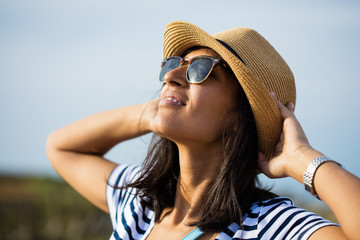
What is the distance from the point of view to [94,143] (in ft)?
11.7

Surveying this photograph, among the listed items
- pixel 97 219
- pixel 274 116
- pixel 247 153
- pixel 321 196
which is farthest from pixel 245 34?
pixel 97 219

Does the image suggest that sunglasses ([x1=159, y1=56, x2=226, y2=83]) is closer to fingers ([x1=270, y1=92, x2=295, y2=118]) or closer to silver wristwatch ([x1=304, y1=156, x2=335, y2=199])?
fingers ([x1=270, y1=92, x2=295, y2=118])

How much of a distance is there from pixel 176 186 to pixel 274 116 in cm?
97

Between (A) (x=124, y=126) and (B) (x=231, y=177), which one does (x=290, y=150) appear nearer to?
(B) (x=231, y=177)

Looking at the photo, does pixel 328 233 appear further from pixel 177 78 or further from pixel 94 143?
pixel 94 143

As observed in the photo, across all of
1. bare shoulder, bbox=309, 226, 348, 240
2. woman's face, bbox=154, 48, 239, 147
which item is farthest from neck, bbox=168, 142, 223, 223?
bare shoulder, bbox=309, 226, 348, 240

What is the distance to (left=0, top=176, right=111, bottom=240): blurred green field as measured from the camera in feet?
29.6

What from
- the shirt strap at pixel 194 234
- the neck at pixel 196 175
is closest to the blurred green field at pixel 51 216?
the neck at pixel 196 175

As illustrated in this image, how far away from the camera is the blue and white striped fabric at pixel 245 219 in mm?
2199

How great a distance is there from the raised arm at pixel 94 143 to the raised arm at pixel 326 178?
1225mm

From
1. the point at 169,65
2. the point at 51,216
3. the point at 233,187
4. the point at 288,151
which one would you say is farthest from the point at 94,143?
the point at 51,216

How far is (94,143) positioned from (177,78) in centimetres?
119

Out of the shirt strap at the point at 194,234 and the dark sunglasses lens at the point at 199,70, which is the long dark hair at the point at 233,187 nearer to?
the shirt strap at the point at 194,234

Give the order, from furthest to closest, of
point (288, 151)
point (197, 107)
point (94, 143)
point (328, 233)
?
point (94, 143) < point (197, 107) < point (288, 151) < point (328, 233)
